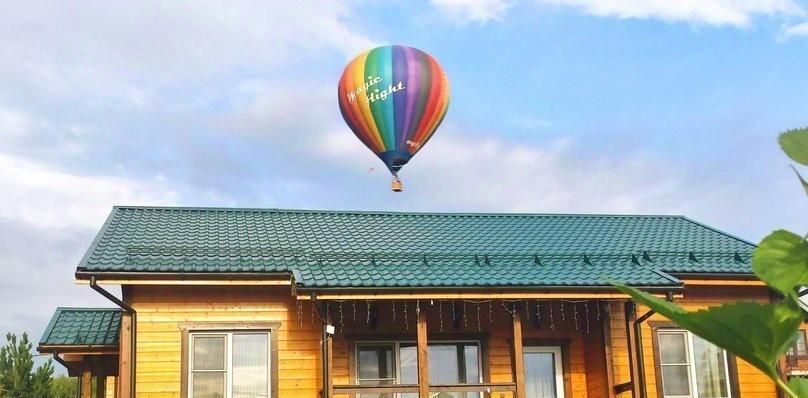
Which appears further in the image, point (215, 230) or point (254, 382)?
point (215, 230)

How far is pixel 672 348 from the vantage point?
14.2 meters

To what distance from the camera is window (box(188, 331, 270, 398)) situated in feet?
42.4

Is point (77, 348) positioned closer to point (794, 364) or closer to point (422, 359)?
point (422, 359)

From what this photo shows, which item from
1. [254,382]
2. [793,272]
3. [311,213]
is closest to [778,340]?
Result: [793,272]

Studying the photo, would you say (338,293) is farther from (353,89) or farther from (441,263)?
(353,89)

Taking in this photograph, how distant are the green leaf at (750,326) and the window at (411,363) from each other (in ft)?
42.2

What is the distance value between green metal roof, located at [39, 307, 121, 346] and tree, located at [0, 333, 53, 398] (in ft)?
27.0

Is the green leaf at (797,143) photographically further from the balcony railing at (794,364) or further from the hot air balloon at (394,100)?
the hot air balloon at (394,100)

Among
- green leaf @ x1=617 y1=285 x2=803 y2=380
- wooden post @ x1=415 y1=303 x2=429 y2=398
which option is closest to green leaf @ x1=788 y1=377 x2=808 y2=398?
green leaf @ x1=617 y1=285 x2=803 y2=380

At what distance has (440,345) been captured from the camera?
548 inches

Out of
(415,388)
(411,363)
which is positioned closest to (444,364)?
(411,363)

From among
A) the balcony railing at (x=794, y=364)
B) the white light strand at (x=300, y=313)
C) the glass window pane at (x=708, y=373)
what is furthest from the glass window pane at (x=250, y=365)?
the balcony railing at (x=794, y=364)

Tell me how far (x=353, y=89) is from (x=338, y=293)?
6275 mm

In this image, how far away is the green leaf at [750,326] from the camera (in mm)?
813
